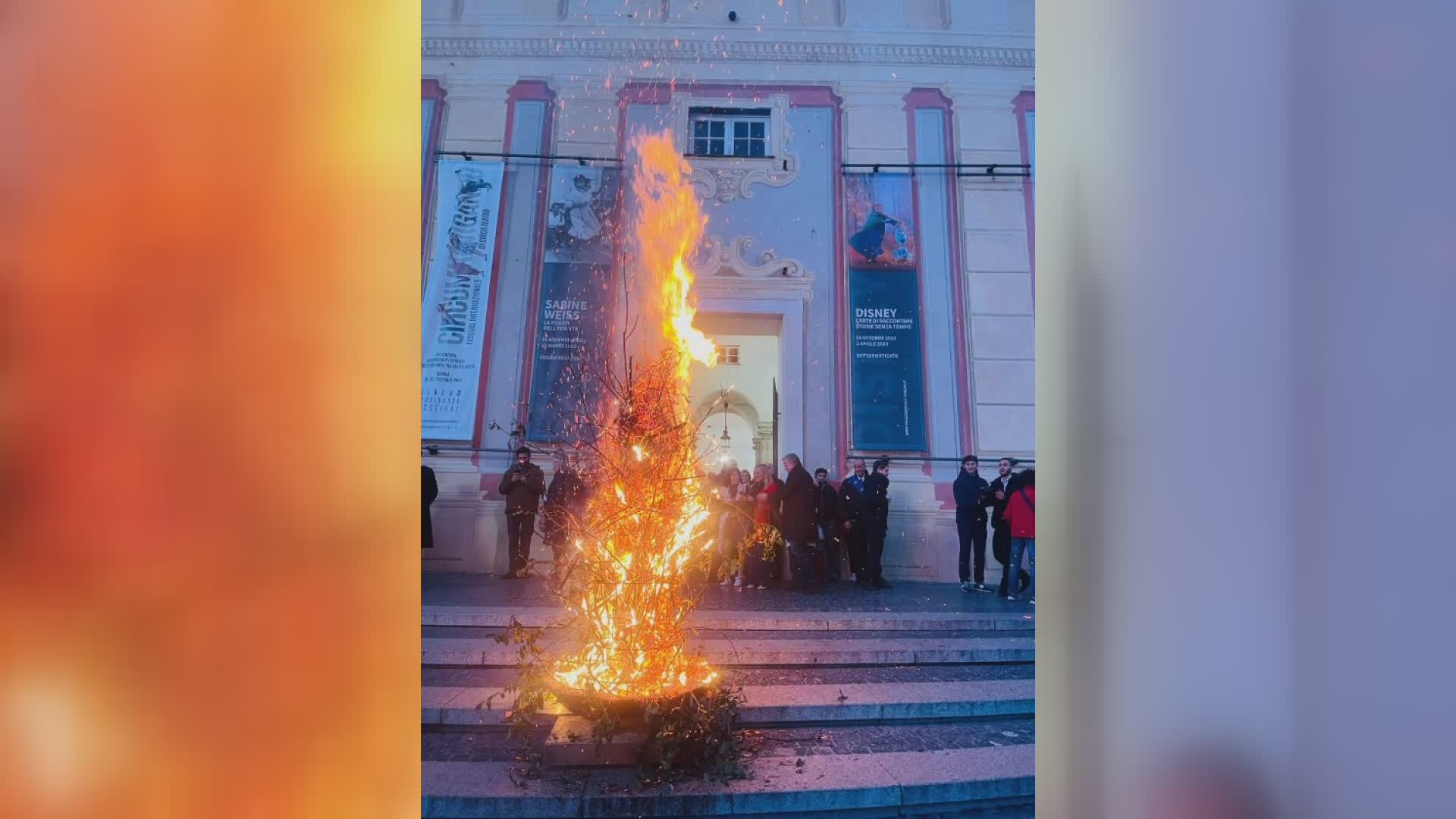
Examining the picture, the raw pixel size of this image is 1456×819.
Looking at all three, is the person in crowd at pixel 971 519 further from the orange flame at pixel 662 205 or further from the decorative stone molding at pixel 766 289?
the orange flame at pixel 662 205

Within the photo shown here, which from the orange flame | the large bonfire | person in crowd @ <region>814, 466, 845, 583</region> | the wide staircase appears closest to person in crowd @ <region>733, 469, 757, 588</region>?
person in crowd @ <region>814, 466, 845, 583</region>

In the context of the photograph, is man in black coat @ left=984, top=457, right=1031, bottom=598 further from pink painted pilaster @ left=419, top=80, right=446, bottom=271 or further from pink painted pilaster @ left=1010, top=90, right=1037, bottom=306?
pink painted pilaster @ left=419, top=80, right=446, bottom=271

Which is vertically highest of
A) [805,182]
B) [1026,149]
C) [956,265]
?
[1026,149]

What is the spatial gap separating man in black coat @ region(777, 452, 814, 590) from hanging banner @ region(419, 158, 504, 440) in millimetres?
4346

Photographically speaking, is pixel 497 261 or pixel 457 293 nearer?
pixel 457 293

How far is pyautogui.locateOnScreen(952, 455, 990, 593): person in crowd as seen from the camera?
9617mm

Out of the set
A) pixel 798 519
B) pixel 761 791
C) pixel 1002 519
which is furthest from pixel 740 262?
pixel 761 791

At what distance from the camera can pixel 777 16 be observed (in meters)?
11.6

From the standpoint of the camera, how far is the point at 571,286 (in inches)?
440

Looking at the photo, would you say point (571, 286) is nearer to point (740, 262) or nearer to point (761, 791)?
point (740, 262)

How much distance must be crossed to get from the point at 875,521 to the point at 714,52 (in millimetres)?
6882
